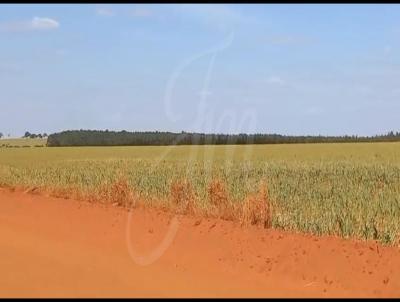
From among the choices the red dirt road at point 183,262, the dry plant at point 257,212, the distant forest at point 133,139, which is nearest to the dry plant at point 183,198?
the red dirt road at point 183,262

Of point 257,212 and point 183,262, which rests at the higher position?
point 257,212

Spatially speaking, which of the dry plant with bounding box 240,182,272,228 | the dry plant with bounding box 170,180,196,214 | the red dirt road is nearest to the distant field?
the dry plant with bounding box 170,180,196,214

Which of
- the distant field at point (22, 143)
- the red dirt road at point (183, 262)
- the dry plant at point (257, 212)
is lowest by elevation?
the red dirt road at point (183, 262)

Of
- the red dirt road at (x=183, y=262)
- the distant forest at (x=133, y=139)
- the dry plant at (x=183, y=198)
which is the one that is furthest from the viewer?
the distant forest at (x=133, y=139)

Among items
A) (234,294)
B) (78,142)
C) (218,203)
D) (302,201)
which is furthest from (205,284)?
(78,142)

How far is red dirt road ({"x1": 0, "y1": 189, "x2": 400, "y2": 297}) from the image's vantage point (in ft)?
23.5

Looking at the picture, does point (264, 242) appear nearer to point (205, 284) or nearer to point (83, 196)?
point (205, 284)

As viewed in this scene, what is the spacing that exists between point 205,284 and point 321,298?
1.48 meters

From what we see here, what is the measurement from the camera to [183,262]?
887 centimetres

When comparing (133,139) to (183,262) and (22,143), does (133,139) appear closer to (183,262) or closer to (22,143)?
(22,143)

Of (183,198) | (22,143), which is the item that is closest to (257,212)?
(183,198)

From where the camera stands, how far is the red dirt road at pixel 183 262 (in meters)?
7.15

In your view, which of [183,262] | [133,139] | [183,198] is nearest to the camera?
[183,262]

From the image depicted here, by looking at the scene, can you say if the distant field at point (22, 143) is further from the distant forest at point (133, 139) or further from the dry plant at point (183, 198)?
the dry plant at point (183, 198)
